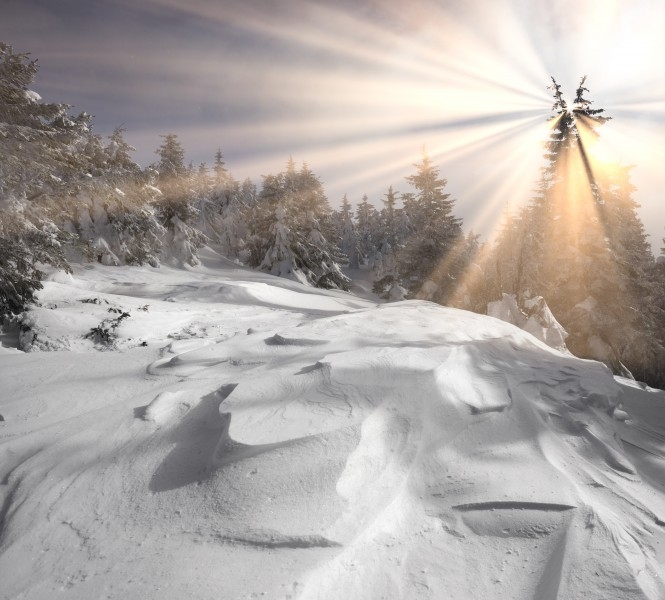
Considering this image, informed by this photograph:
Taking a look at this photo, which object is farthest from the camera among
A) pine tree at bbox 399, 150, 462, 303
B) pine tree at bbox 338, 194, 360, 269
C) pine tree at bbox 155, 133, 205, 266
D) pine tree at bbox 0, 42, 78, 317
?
pine tree at bbox 338, 194, 360, 269

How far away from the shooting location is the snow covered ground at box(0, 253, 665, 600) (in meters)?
1.92

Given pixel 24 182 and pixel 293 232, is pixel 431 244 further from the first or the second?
pixel 24 182

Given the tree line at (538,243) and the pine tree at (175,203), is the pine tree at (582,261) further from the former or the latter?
the pine tree at (175,203)

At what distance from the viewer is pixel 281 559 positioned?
6.40ft

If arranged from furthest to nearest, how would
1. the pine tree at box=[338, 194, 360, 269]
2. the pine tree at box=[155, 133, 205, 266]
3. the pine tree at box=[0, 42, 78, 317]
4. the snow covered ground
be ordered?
the pine tree at box=[338, 194, 360, 269]
the pine tree at box=[155, 133, 205, 266]
the pine tree at box=[0, 42, 78, 317]
the snow covered ground

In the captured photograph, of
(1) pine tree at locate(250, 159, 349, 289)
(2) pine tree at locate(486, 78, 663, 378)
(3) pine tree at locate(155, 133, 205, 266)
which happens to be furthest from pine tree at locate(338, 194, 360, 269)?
(2) pine tree at locate(486, 78, 663, 378)

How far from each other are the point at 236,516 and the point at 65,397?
2918 mm

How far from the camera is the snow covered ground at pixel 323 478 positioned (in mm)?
1919

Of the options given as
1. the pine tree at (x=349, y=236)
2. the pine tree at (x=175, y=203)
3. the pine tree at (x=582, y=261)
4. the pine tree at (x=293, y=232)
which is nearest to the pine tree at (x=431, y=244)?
the pine tree at (x=582, y=261)

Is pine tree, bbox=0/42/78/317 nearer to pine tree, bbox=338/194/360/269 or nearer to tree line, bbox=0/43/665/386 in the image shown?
tree line, bbox=0/43/665/386

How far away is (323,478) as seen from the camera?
96.0 inches

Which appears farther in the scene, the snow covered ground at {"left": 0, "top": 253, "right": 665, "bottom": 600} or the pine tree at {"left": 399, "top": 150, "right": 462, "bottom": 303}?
the pine tree at {"left": 399, "top": 150, "right": 462, "bottom": 303}

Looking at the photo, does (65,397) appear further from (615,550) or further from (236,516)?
(615,550)

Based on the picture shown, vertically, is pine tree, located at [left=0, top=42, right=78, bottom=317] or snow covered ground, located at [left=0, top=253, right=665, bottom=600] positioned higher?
pine tree, located at [left=0, top=42, right=78, bottom=317]
